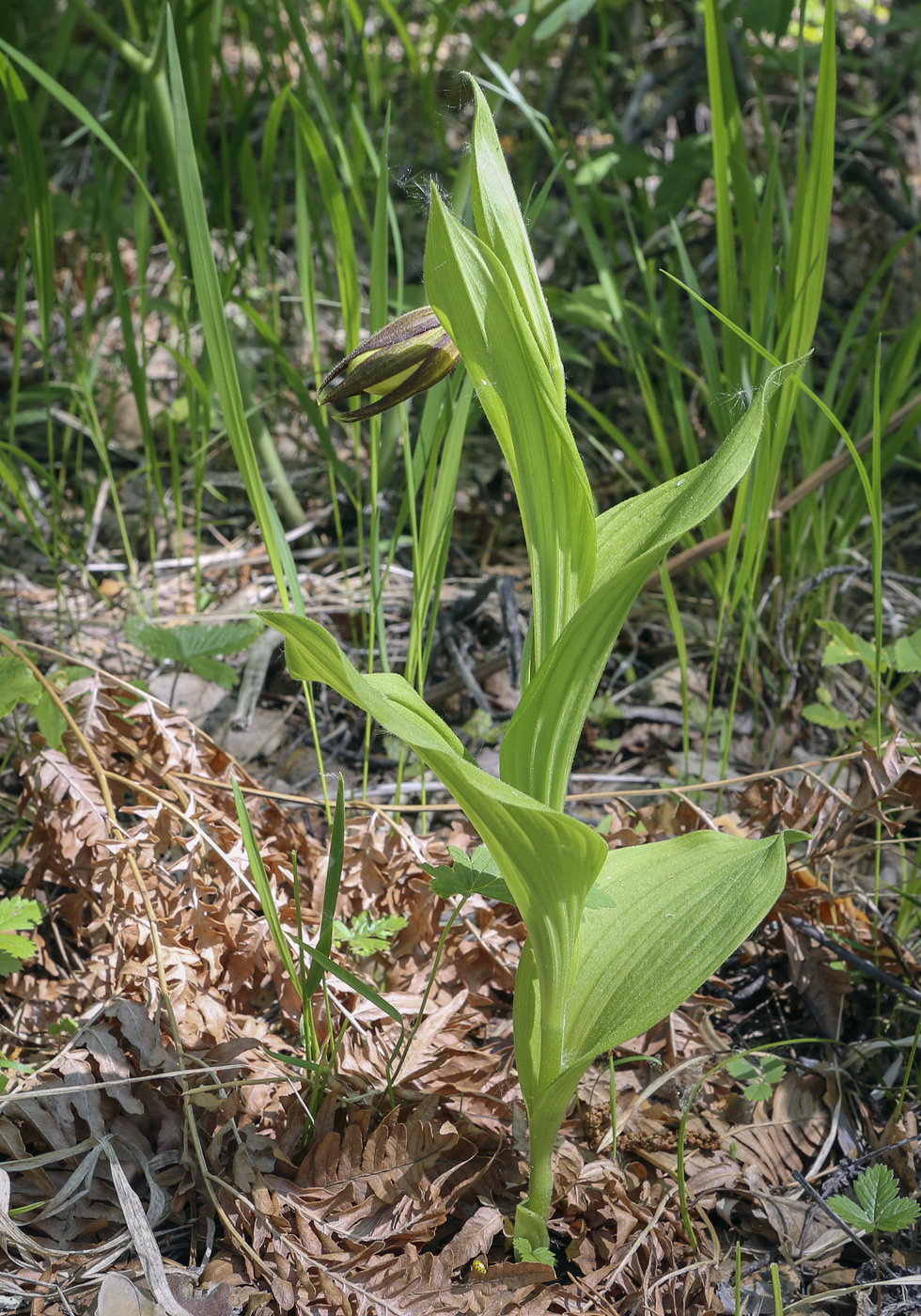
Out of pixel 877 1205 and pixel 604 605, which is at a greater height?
pixel 604 605

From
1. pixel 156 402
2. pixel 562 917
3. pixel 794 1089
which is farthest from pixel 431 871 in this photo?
pixel 156 402

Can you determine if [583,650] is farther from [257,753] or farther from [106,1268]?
[257,753]

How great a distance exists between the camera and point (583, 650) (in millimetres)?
701

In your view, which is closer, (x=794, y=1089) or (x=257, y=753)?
(x=794, y=1089)

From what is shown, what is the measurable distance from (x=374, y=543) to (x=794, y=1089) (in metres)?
0.83

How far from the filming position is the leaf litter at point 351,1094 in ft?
2.63

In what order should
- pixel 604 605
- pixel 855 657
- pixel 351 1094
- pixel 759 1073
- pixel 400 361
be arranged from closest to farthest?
pixel 604 605 < pixel 400 361 < pixel 351 1094 < pixel 759 1073 < pixel 855 657

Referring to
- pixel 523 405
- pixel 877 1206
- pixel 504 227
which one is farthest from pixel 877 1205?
pixel 504 227

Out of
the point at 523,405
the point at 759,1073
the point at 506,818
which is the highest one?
the point at 523,405

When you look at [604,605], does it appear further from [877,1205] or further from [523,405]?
[877,1205]

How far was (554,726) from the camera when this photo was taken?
0.75m

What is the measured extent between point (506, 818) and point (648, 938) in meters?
0.24

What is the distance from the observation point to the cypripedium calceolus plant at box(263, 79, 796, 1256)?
0.67m

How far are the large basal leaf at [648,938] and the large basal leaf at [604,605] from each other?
12cm
